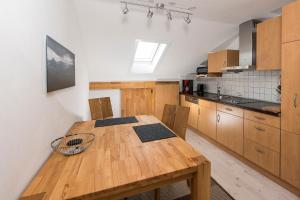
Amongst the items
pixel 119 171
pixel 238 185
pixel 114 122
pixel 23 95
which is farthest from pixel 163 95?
pixel 23 95

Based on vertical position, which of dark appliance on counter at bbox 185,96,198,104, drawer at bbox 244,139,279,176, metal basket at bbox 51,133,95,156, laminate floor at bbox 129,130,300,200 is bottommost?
laminate floor at bbox 129,130,300,200

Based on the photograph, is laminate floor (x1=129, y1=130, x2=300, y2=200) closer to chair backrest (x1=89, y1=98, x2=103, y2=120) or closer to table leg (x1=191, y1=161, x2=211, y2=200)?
table leg (x1=191, y1=161, x2=211, y2=200)

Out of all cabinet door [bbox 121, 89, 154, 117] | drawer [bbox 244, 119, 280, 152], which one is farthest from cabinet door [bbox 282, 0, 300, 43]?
cabinet door [bbox 121, 89, 154, 117]

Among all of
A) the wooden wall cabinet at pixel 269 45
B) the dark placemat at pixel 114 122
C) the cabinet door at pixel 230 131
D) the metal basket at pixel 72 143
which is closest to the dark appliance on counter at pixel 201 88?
the cabinet door at pixel 230 131

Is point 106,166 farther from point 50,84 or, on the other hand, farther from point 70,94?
point 70,94

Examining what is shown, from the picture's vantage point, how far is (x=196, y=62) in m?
3.98

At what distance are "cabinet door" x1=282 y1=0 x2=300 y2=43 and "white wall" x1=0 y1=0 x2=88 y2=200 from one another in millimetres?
2384

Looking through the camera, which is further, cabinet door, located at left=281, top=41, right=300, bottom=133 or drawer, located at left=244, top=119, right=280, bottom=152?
drawer, located at left=244, top=119, right=280, bottom=152

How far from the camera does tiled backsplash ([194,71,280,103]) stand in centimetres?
256

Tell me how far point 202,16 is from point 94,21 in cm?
169

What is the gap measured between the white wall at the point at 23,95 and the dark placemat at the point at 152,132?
2.56 ft

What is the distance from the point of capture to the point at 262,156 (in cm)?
212

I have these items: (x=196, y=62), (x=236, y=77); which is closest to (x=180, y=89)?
(x=196, y=62)

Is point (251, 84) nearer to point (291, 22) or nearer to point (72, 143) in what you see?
point (291, 22)
